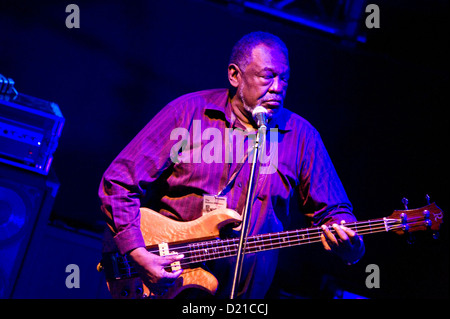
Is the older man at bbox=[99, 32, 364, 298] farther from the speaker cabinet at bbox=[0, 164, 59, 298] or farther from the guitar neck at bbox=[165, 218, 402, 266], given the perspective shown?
the speaker cabinet at bbox=[0, 164, 59, 298]

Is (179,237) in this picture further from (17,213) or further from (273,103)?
(17,213)

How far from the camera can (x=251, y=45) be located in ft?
10.2

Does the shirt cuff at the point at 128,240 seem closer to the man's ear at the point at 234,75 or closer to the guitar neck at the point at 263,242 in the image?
the guitar neck at the point at 263,242

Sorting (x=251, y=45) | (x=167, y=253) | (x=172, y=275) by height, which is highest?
(x=251, y=45)

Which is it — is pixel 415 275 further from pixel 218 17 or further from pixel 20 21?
pixel 20 21

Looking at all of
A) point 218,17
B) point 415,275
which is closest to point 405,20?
point 218,17

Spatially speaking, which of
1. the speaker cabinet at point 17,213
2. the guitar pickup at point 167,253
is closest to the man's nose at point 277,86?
the guitar pickup at point 167,253

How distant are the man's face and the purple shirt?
13 cm

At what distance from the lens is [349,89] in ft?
14.1

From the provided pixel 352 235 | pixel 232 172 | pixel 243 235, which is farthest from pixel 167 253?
pixel 352 235

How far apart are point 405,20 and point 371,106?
70 cm

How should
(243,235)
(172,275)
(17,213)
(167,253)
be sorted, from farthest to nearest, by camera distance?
(17,213) < (167,253) < (172,275) < (243,235)

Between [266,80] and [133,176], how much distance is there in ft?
2.94

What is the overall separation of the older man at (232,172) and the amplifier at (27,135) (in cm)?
79
